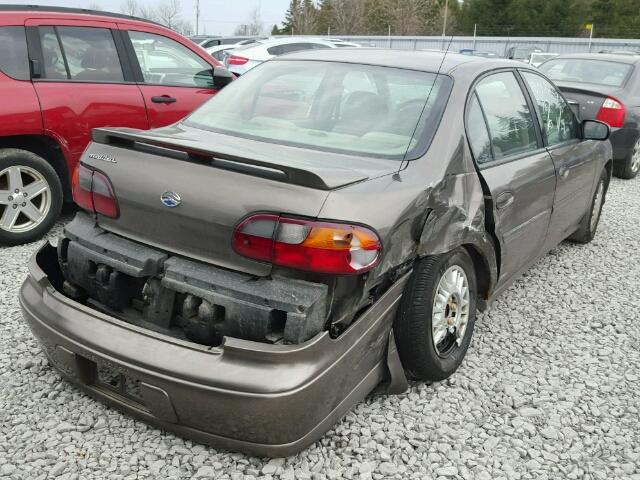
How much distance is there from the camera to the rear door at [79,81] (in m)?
4.84

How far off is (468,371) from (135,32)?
4193 mm

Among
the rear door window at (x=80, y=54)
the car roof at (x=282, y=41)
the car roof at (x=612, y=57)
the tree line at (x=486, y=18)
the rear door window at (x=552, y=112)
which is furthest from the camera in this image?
the tree line at (x=486, y=18)

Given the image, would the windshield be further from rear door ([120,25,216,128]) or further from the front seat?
rear door ([120,25,216,128])

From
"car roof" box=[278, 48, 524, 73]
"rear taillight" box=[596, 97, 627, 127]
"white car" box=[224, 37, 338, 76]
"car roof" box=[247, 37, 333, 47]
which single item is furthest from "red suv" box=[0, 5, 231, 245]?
"car roof" box=[247, 37, 333, 47]

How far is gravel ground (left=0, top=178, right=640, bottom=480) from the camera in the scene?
245 centimetres

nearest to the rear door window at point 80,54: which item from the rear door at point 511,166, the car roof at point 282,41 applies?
the rear door at point 511,166

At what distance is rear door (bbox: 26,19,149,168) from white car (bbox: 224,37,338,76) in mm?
6193

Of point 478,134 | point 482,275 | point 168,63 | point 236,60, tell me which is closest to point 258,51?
point 236,60

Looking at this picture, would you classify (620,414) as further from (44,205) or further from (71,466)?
(44,205)

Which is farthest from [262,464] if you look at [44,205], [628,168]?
[628,168]

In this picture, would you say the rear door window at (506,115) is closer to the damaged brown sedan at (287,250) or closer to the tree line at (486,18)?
the damaged brown sedan at (287,250)

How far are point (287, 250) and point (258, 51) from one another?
435 inches

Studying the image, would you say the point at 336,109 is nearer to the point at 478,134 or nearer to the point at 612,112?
the point at 478,134

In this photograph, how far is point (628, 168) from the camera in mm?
8453
